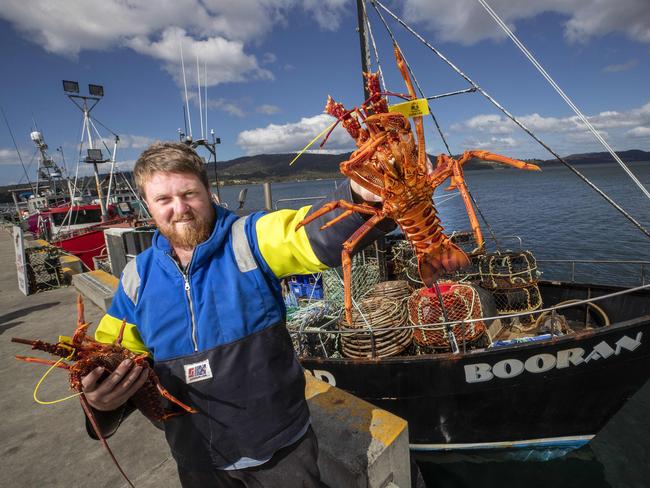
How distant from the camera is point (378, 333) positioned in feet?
19.6

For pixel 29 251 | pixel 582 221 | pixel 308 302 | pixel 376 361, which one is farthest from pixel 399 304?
pixel 582 221

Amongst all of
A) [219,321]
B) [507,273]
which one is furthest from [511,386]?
[219,321]

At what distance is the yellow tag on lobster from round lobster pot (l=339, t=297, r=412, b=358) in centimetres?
425

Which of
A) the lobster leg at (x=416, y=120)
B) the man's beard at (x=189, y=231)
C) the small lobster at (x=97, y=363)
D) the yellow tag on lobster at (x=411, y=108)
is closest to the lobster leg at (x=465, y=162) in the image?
the lobster leg at (x=416, y=120)

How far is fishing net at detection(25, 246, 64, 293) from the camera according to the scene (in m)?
9.37

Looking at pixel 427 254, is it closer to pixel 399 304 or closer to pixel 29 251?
pixel 399 304

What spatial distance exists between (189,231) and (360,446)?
2.17 meters

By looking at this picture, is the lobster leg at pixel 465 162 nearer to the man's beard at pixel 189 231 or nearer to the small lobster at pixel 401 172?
the small lobster at pixel 401 172

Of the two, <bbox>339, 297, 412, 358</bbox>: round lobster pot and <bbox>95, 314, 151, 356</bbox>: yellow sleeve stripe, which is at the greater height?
<bbox>95, 314, 151, 356</bbox>: yellow sleeve stripe

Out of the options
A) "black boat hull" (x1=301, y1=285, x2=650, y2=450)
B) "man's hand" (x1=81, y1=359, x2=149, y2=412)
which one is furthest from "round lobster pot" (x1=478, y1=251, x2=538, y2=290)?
"man's hand" (x1=81, y1=359, x2=149, y2=412)

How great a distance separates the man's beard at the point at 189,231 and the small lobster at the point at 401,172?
84cm

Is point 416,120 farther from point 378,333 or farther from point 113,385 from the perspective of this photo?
point 378,333

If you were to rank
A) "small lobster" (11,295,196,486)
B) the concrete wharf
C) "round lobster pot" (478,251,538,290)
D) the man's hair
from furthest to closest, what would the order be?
1. "round lobster pot" (478,251,538,290)
2. the concrete wharf
3. the man's hair
4. "small lobster" (11,295,196,486)

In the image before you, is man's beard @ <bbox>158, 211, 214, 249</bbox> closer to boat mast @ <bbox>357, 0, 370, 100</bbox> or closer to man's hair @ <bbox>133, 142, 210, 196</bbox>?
man's hair @ <bbox>133, 142, 210, 196</bbox>
